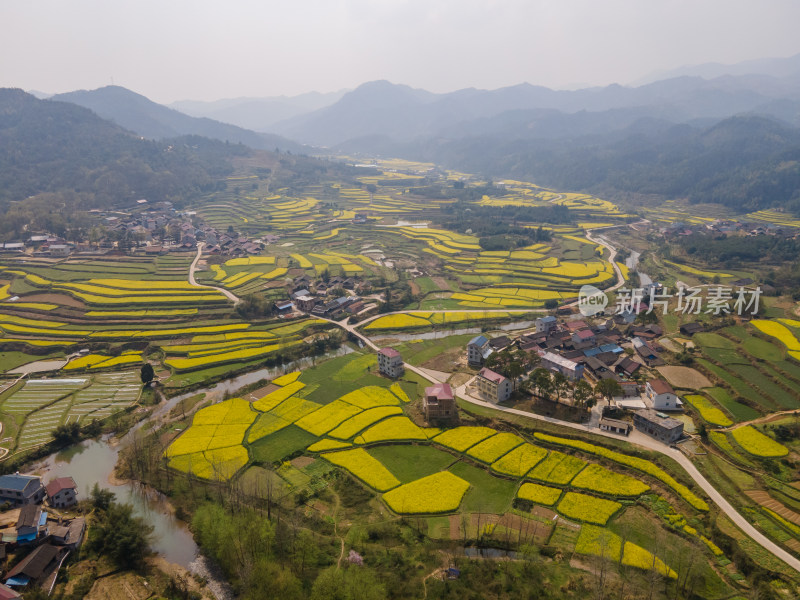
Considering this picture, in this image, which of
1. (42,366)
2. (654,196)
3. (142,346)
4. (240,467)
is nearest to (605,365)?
(240,467)

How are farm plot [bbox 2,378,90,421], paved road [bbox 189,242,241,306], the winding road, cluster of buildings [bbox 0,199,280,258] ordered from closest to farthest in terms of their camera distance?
the winding road < farm plot [bbox 2,378,90,421] < paved road [bbox 189,242,241,306] < cluster of buildings [bbox 0,199,280,258]

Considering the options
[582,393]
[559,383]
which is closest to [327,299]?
[559,383]

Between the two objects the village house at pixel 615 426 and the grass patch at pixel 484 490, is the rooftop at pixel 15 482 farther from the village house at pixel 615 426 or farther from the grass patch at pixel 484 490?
the village house at pixel 615 426

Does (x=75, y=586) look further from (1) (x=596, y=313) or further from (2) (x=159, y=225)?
(2) (x=159, y=225)

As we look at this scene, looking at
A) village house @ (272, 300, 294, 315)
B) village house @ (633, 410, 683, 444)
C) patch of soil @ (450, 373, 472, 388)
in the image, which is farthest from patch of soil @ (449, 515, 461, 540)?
village house @ (272, 300, 294, 315)

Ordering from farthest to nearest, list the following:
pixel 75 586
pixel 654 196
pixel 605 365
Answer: pixel 654 196, pixel 605 365, pixel 75 586

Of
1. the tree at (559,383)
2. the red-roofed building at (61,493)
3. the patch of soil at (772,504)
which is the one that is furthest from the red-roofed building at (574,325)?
the red-roofed building at (61,493)

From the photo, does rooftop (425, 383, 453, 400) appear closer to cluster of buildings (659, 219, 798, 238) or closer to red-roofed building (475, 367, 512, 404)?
red-roofed building (475, 367, 512, 404)

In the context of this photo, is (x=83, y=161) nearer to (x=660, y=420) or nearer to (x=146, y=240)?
(x=146, y=240)
